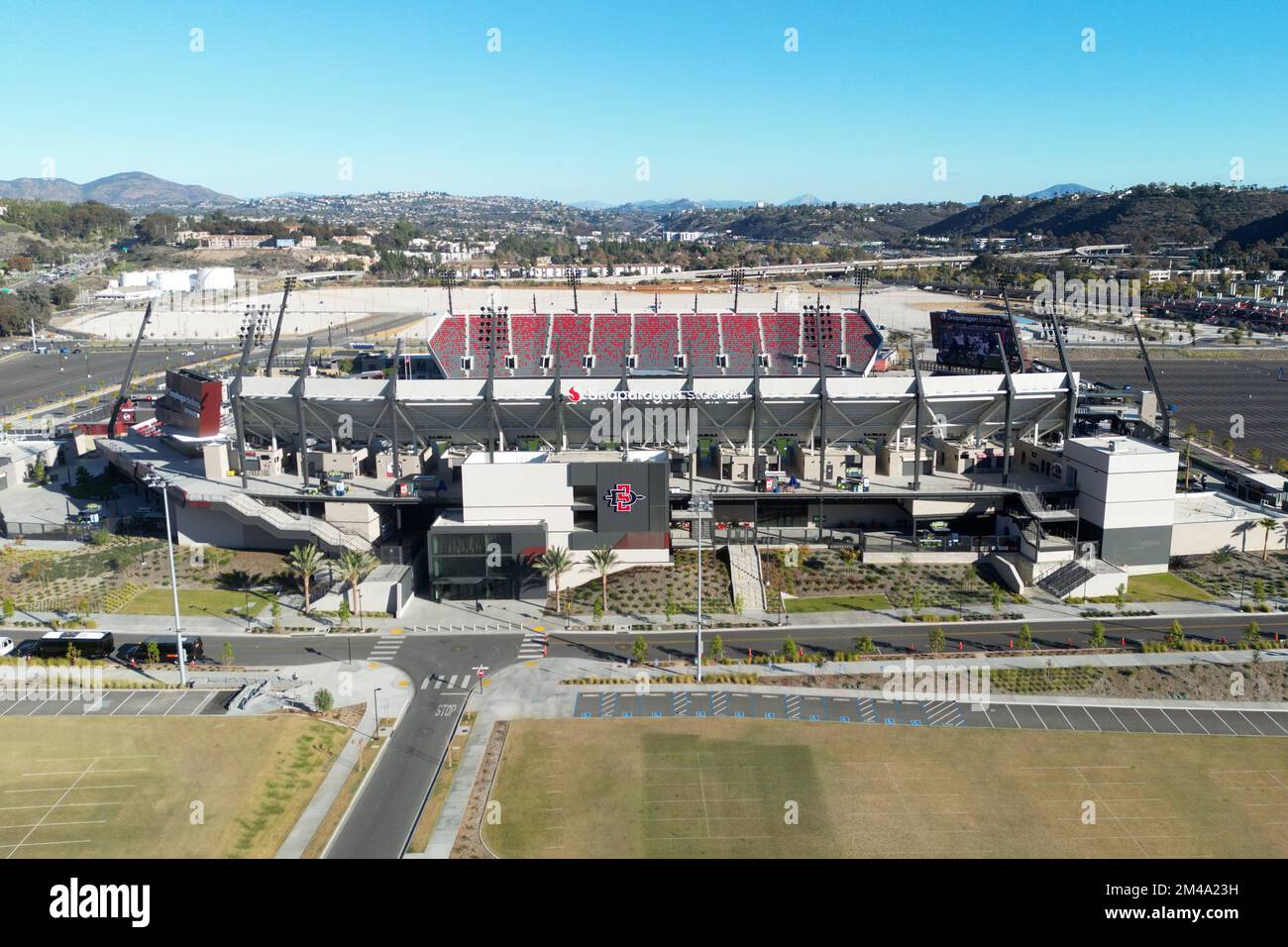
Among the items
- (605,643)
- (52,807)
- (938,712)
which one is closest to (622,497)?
(605,643)

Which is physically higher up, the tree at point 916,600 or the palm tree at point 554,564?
the palm tree at point 554,564

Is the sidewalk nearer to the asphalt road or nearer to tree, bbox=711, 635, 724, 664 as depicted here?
tree, bbox=711, 635, 724, 664

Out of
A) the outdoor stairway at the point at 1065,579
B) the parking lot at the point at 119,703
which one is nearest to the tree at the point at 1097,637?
the outdoor stairway at the point at 1065,579

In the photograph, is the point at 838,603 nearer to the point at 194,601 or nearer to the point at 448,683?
the point at 448,683

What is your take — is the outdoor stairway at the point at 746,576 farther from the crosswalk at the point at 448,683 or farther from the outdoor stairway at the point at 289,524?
the outdoor stairway at the point at 289,524

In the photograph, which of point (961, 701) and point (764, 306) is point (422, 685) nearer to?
point (961, 701)

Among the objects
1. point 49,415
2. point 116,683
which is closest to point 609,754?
point 116,683
